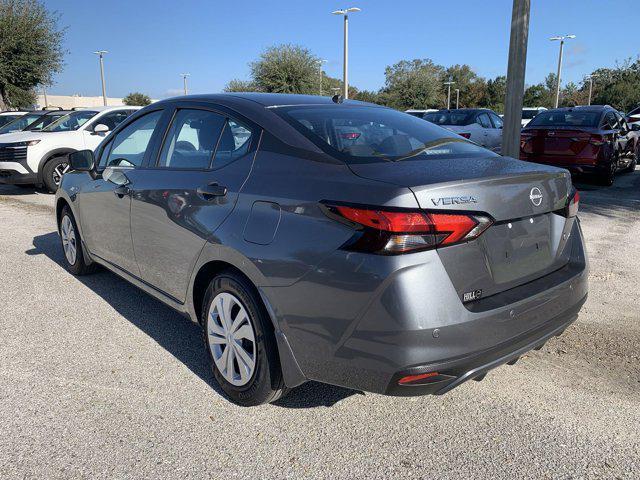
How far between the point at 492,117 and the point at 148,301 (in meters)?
12.2

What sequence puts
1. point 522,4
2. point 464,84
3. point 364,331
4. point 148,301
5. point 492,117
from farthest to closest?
1. point 464,84
2. point 492,117
3. point 522,4
4. point 148,301
5. point 364,331

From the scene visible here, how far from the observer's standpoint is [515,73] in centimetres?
746

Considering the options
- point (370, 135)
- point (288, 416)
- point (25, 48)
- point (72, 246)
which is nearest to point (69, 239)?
point (72, 246)

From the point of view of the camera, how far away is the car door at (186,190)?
290 cm

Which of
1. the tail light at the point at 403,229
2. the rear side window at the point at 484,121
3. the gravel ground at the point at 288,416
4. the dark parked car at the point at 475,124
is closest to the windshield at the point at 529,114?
the dark parked car at the point at 475,124

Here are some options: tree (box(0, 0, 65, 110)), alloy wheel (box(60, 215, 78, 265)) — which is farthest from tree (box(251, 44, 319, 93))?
alloy wheel (box(60, 215, 78, 265))

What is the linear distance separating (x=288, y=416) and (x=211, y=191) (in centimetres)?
127

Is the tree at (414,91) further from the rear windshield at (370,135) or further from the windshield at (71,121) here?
the rear windshield at (370,135)

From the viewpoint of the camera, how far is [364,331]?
2195mm

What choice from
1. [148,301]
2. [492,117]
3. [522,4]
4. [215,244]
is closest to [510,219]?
[215,244]

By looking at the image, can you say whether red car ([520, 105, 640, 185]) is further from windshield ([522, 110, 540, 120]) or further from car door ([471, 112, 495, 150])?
windshield ([522, 110, 540, 120])

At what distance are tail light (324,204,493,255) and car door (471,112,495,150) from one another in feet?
38.6

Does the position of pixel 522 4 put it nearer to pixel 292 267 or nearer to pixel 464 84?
A: pixel 292 267

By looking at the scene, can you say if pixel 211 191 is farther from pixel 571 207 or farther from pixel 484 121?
pixel 484 121
